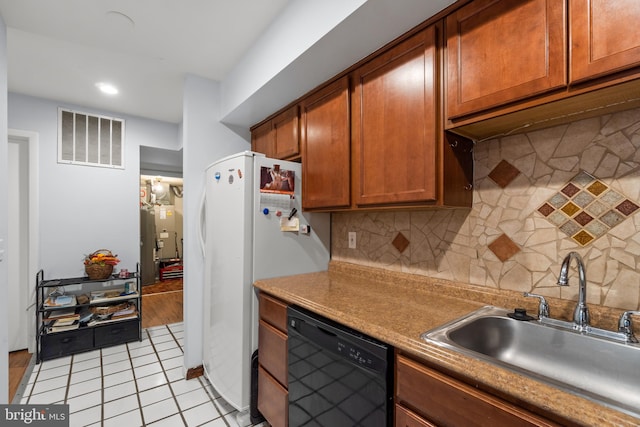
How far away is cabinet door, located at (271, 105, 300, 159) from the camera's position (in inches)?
83.7

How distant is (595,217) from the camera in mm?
1108

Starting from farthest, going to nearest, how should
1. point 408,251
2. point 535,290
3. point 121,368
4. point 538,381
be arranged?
1. point 121,368
2. point 408,251
3. point 535,290
4. point 538,381

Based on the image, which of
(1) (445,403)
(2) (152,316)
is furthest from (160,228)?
(1) (445,403)

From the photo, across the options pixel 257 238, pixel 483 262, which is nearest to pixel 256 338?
pixel 257 238

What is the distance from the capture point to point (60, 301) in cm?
274

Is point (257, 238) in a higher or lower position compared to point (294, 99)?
lower

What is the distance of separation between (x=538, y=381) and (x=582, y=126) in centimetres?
100

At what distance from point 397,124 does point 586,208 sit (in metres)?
0.82

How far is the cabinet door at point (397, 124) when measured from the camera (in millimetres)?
1282

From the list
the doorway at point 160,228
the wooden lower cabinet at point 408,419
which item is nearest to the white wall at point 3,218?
the wooden lower cabinet at point 408,419

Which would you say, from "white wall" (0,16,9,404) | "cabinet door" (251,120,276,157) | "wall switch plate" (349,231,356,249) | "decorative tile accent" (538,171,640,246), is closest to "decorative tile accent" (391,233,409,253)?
"wall switch plate" (349,231,356,249)

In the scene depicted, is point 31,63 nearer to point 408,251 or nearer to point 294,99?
point 294,99

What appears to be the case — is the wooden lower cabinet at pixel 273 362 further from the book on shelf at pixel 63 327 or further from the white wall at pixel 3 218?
the book on shelf at pixel 63 327

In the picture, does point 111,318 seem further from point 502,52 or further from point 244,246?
point 502,52
